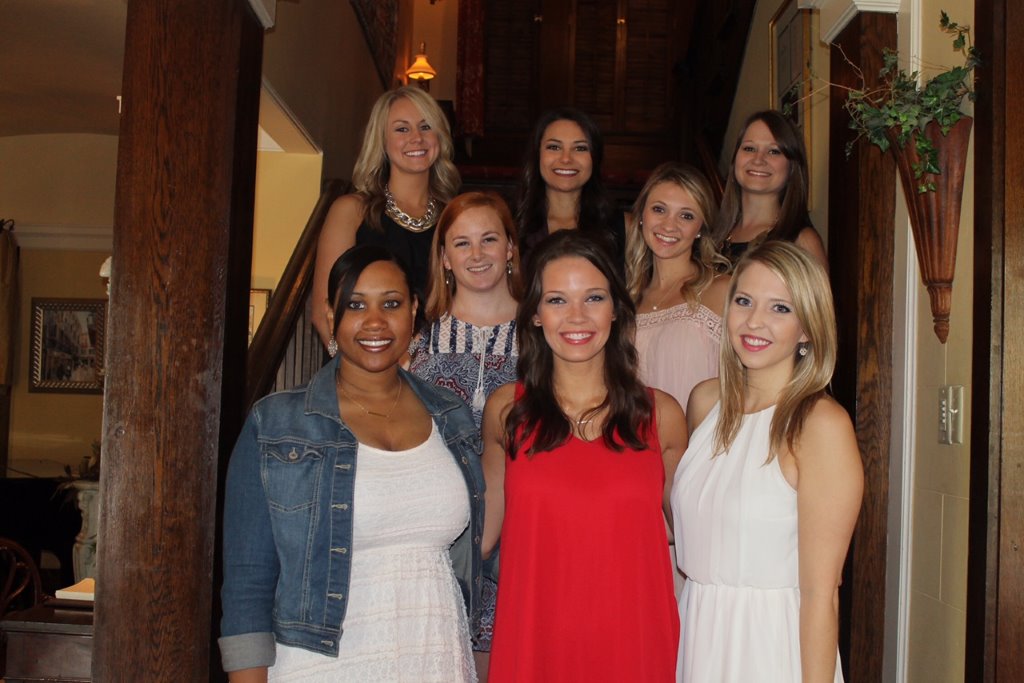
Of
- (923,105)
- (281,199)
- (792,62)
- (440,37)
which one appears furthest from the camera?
(440,37)

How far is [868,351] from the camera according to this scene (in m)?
3.04

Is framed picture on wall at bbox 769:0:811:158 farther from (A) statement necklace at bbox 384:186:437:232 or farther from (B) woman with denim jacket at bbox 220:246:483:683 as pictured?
(B) woman with denim jacket at bbox 220:246:483:683

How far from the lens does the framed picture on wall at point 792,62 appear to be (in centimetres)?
462

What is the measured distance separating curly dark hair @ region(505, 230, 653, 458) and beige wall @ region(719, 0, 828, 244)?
1.54 m

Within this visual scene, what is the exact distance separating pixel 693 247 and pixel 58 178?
6.59 m

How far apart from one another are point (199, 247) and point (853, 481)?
1.70 metres

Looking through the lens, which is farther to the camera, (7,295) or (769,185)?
(7,295)

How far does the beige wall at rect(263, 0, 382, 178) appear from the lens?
15.7ft

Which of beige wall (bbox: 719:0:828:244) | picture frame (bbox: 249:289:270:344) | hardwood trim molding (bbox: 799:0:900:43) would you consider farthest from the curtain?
hardwood trim molding (bbox: 799:0:900:43)

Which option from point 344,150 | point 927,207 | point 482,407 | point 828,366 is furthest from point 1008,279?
point 344,150

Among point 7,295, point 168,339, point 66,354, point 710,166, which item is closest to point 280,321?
point 168,339

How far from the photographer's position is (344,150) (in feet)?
21.4

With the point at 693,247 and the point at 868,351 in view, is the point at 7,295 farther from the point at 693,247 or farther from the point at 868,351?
the point at 868,351

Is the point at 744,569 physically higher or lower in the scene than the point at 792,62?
lower
